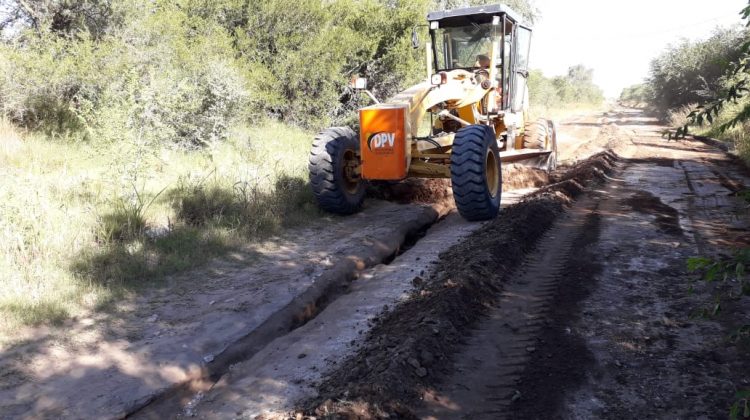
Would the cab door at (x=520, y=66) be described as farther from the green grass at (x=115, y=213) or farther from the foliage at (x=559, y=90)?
the foliage at (x=559, y=90)

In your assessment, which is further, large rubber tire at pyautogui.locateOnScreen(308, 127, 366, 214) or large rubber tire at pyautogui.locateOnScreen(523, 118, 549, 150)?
large rubber tire at pyautogui.locateOnScreen(523, 118, 549, 150)

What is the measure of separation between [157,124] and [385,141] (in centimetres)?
363

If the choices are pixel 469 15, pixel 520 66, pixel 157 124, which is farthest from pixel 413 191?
pixel 157 124

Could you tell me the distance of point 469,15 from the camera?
9219 millimetres

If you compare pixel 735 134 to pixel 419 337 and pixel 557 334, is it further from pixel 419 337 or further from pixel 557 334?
pixel 419 337

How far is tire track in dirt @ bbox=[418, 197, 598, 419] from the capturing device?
3.44m

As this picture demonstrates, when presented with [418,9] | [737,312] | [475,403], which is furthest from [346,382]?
[418,9]

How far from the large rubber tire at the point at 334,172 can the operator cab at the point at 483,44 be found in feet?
8.25

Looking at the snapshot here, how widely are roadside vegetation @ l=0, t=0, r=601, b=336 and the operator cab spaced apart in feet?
10.5

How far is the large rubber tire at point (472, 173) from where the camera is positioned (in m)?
7.29

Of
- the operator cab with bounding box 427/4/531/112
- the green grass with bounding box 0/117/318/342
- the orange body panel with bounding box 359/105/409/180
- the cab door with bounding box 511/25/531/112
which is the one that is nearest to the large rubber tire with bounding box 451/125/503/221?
the orange body panel with bounding box 359/105/409/180

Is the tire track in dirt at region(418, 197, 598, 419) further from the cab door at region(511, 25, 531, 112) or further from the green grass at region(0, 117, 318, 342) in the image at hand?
the cab door at region(511, 25, 531, 112)

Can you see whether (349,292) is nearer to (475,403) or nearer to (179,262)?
(179,262)

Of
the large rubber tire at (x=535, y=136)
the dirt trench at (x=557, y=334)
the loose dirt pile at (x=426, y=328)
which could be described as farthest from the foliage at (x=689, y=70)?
the loose dirt pile at (x=426, y=328)
